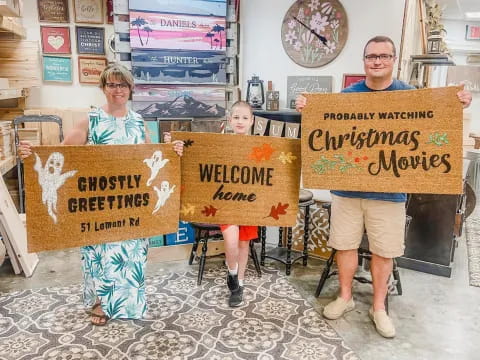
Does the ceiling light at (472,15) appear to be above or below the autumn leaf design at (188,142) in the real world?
above

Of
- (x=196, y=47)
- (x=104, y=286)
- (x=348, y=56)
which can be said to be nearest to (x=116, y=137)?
(x=104, y=286)

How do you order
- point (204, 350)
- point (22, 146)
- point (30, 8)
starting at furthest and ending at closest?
point (30, 8), point (204, 350), point (22, 146)

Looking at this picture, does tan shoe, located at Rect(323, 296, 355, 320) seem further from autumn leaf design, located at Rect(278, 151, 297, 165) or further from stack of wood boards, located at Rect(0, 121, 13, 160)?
stack of wood boards, located at Rect(0, 121, 13, 160)

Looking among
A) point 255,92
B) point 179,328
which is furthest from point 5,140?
point 179,328

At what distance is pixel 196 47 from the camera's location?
11.3 ft

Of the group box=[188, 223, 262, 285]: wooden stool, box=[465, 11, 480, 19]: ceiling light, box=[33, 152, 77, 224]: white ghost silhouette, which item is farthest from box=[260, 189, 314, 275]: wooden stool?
box=[465, 11, 480, 19]: ceiling light

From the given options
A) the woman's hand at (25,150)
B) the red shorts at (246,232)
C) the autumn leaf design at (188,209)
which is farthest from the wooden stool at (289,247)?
the woman's hand at (25,150)

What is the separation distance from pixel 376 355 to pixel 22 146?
1.96 metres

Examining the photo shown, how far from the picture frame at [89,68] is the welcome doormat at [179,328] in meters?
2.06

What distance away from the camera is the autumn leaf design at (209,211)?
2.22 metres

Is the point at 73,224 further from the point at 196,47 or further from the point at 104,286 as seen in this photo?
the point at 196,47

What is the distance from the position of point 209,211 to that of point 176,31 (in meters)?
1.81

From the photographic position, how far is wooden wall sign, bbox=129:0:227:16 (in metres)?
3.21

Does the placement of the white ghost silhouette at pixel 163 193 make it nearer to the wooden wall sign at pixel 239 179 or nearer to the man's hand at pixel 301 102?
the wooden wall sign at pixel 239 179
